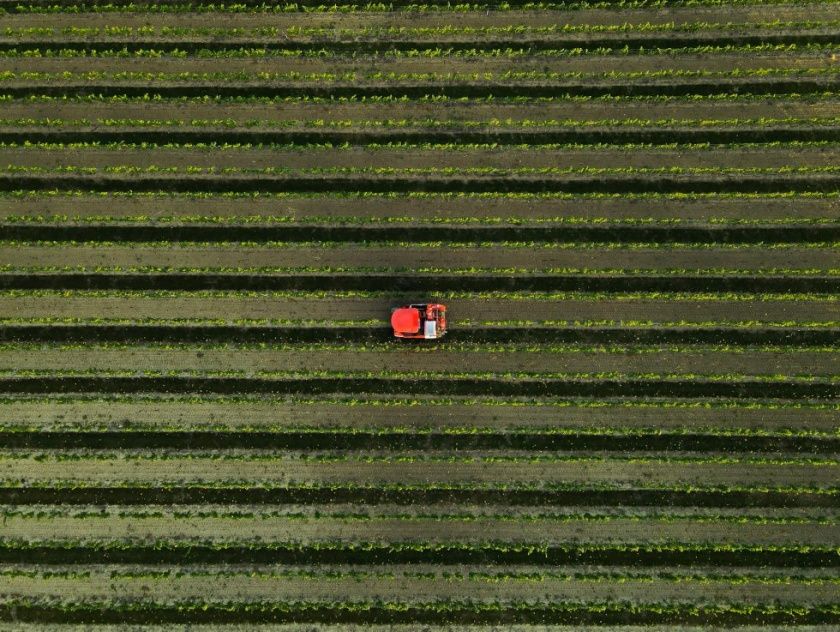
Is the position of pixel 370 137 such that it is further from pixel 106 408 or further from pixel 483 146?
pixel 106 408

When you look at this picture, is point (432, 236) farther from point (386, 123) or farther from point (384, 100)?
point (384, 100)

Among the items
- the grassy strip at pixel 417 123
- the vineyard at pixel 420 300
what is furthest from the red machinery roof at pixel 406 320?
the grassy strip at pixel 417 123

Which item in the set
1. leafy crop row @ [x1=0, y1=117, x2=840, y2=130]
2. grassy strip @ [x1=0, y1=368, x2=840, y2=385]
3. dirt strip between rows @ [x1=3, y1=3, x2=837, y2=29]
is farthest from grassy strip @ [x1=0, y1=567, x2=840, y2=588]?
dirt strip between rows @ [x1=3, y1=3, x2=837, y2=29]

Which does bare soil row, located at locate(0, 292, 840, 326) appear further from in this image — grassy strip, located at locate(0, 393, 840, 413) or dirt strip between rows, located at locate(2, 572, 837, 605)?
dirt strip between rows, located at locate(2, 572, 837, 605)

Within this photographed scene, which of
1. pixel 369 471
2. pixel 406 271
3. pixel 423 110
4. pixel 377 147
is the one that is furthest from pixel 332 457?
pixel 423 110

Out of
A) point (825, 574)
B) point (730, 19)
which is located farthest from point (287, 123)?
point (825, 574)
